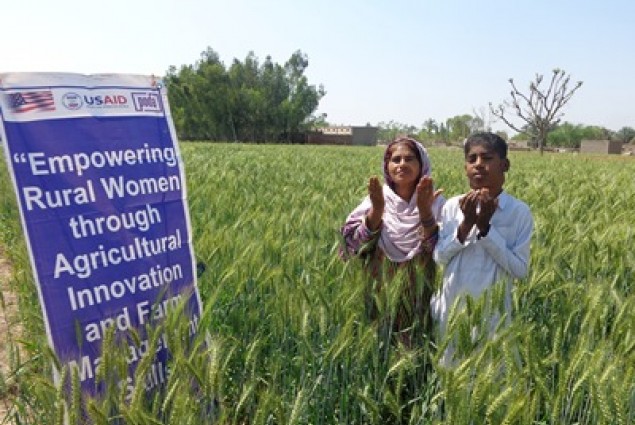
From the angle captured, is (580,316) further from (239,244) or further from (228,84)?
(228,84)

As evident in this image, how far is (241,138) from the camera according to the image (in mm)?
56562

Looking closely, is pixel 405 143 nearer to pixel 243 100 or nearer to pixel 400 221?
pixel 400 221

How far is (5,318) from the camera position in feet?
5.87

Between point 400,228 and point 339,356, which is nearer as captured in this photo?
point 339,356

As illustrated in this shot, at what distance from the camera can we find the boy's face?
2.06 meters

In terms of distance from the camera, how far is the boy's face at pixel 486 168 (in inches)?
81.0

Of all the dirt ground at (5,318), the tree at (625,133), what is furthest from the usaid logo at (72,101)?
the tree at (625,133)

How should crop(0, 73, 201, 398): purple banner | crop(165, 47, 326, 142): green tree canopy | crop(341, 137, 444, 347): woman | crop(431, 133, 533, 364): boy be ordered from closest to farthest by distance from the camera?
crop(0, 73, 201, 398): purple banner
crop(431, 133, 533, 364): boy
crop(341, 137, 444, 347): woman
crop(165, 47, 326, 142): green tree canopy

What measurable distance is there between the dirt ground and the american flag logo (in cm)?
60

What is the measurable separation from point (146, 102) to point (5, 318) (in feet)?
2.70

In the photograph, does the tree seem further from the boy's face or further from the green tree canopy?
the boy's face

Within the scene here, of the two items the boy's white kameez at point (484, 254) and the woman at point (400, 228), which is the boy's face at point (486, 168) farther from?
the woman at point (400, 228)

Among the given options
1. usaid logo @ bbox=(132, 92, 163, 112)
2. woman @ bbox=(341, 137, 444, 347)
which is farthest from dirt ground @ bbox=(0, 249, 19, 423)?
woman @ bbox=(341, 137, 444, 347)

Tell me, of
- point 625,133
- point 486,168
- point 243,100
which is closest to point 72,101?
point 486,168
